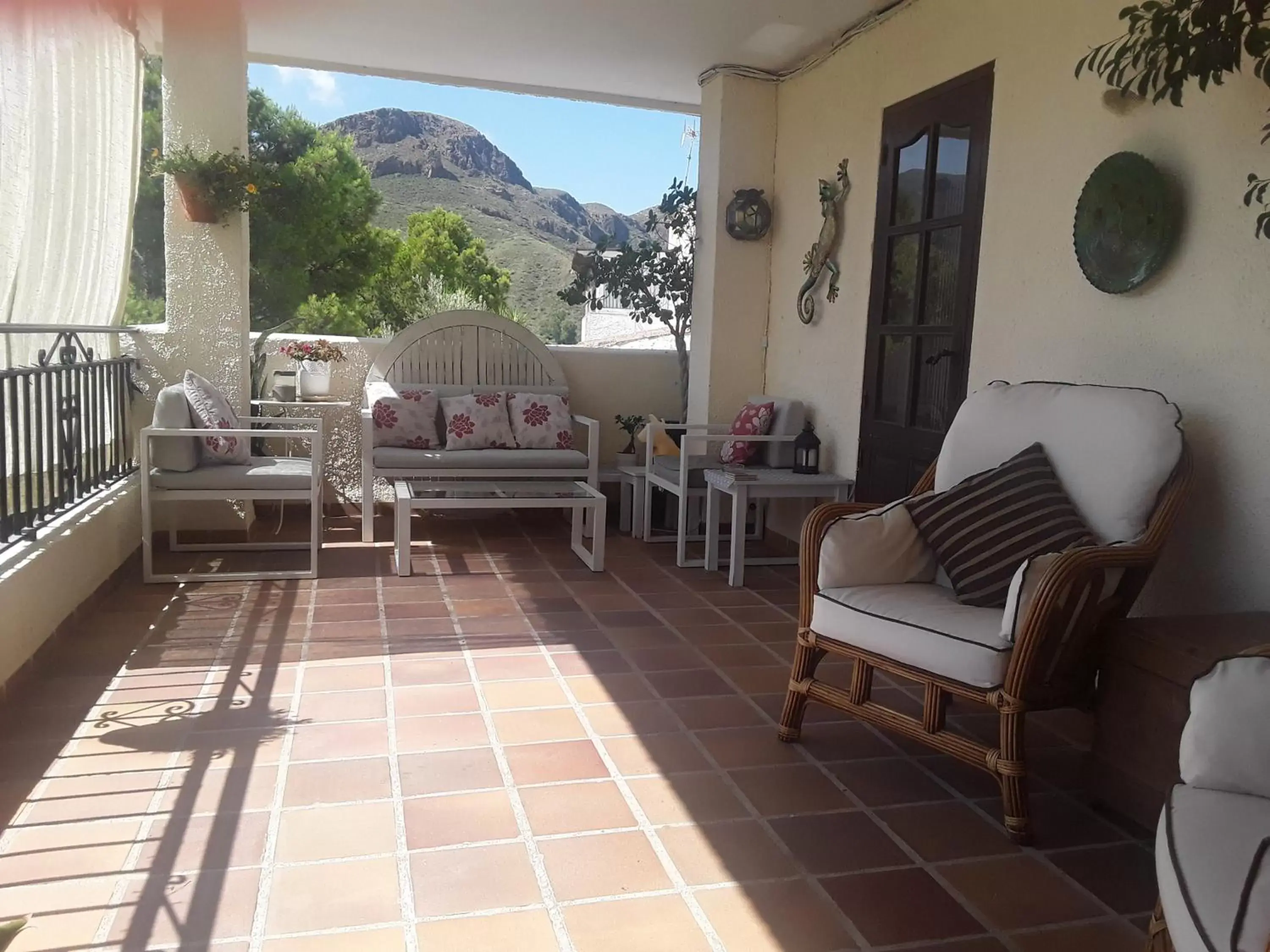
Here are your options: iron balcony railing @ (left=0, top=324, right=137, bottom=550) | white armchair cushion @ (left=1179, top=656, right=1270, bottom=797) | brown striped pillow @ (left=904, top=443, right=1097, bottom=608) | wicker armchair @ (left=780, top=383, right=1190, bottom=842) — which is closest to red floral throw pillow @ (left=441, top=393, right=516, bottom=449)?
iron balcony railing @ (left=0, top=324, right=137, bottom=550)

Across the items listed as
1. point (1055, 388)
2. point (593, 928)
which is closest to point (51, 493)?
point (593, 928)

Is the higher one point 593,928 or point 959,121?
point 959,121

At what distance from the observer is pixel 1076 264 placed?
293 centimetres

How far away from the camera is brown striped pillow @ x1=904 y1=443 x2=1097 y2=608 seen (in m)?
2.37

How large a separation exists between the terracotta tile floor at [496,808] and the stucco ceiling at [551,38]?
279cm

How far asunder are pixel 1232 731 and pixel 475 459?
374cm

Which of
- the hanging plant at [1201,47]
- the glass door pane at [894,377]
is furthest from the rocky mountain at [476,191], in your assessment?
the hanging plant at [1201,47]

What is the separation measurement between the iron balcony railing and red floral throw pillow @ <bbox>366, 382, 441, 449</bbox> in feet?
3.72

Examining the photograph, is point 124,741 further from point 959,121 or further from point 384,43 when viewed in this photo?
point 384,43

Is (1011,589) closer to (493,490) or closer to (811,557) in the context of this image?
(811,557)

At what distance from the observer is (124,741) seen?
94.4 inches

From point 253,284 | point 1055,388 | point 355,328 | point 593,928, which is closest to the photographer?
point 593,928

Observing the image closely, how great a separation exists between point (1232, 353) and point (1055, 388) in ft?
1.39

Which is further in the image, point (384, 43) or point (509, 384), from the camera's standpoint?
point (509, 384)
